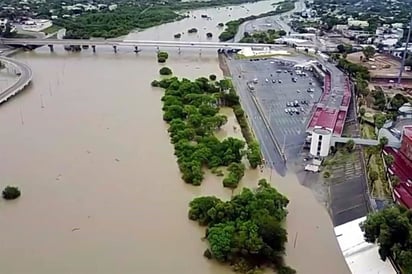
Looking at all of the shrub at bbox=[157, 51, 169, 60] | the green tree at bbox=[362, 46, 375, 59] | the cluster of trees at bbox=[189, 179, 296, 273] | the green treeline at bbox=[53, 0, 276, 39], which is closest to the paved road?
the cluster of trees at bbox=[189, 179, 296, 273]

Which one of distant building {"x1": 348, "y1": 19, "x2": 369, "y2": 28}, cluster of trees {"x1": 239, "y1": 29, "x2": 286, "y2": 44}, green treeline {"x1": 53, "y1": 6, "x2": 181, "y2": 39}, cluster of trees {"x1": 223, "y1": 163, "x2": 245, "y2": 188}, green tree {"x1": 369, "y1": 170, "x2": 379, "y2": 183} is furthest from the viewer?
distant building {"x1": 348, "y1": 19, "x2": 369, "y2": 28}

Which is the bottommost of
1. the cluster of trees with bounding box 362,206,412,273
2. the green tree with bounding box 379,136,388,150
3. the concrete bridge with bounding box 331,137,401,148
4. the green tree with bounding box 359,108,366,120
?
the green tree with bounding box 359,108,366,120

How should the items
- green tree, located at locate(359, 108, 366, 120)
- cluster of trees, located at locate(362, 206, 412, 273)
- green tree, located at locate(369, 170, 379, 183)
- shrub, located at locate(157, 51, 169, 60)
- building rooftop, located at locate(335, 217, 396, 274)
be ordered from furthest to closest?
1. shrub, located at locate(157, 51, 169, 60)
2. green tree, located at locate(359, 108, 366, 120)
3. green tree, located at locate(369, 170, 379, 183)
4. building rooftop, located at locate(335, 217, 396, 274)
5. cluster of trees, located at locate(362, 206, 412, 273)

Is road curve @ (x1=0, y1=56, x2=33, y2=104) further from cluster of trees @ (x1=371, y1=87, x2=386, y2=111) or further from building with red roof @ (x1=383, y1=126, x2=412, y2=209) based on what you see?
cluster of trees @ (x1=371, y1=87, x2=386, y2=111)

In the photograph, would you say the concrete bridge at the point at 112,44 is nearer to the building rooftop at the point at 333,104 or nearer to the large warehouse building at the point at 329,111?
the large warehouse building at the point at 329,111

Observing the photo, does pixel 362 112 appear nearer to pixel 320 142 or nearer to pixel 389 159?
pixel 320 142

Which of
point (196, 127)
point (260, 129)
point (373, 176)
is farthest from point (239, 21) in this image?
point (373, 176)

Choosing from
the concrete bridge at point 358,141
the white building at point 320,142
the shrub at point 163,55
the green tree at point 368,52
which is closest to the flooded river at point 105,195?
the white building at point 320,142
